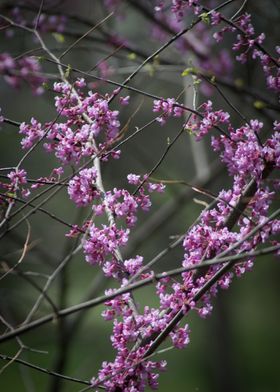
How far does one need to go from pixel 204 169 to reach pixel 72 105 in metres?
3.19

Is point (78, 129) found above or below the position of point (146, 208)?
above

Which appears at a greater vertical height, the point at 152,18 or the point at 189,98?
the point at 189,98

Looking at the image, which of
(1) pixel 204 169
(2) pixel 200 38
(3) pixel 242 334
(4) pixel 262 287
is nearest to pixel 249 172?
(1) pixel 204 169

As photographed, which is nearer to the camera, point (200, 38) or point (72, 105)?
point (72, 105)

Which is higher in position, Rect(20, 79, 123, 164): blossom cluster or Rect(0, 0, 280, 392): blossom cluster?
Rect(20, 79, 123, 164): blossom cluster

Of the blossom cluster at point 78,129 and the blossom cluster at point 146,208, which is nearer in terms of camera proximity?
the blossom cluster at point 146,208

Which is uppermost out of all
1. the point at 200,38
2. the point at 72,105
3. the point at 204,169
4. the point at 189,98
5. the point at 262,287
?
the point at 262,287

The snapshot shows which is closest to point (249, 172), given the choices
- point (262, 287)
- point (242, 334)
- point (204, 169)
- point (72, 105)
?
point (72, 105)

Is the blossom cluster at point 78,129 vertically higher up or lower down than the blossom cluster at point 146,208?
higher up

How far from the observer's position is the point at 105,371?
242 centimetres

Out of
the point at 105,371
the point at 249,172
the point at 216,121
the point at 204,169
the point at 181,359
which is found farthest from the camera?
the point at 181,359

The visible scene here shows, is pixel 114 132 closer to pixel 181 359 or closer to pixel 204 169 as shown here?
pixel 204 169

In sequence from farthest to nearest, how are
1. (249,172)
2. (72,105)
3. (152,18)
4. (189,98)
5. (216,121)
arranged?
(189,98) → (152,18) → (72,105) → (216,121) → (249,172)

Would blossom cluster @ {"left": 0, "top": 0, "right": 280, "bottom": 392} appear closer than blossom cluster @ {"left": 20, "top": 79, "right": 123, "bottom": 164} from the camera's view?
Yes
